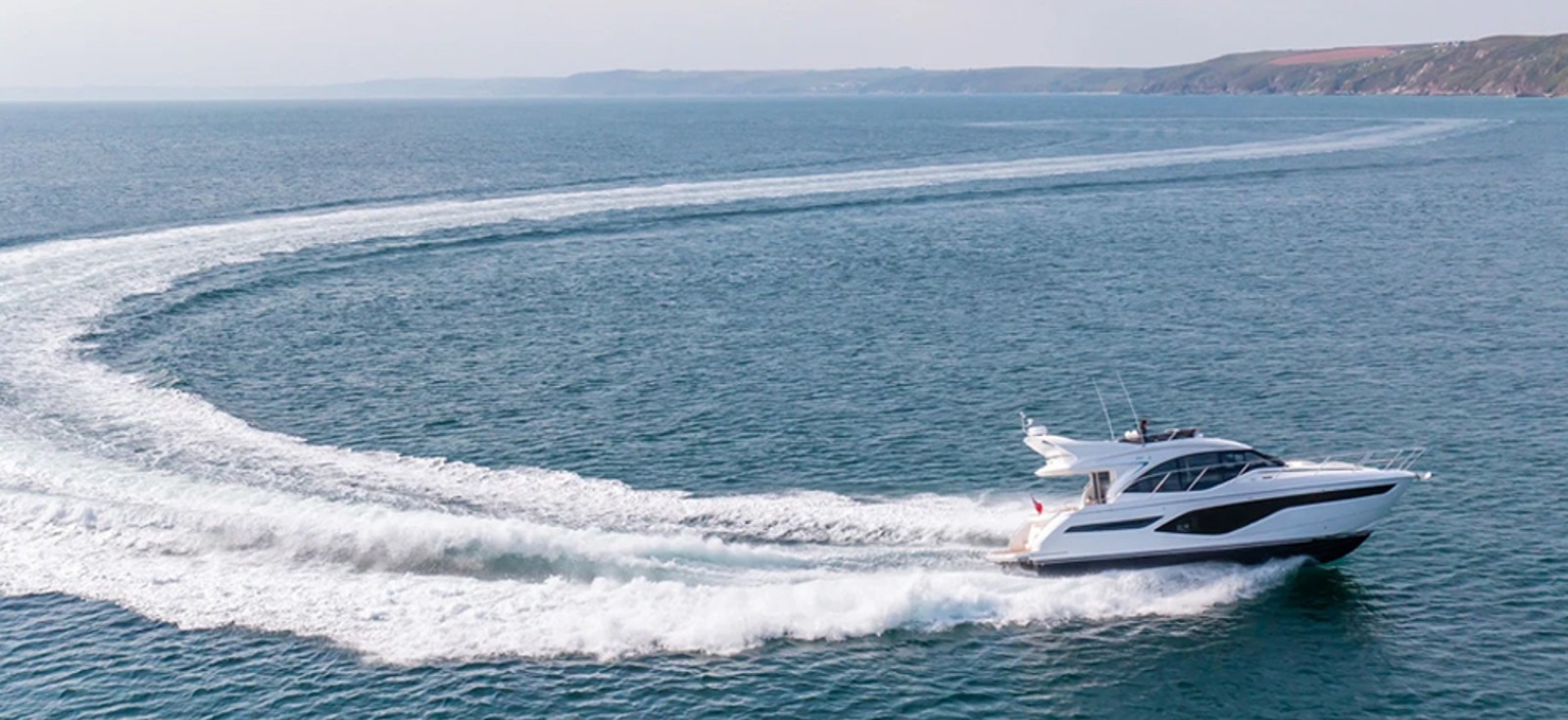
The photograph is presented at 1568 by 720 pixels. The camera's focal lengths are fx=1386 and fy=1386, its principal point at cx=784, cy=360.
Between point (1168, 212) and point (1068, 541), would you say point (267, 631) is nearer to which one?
point (1068, 541)

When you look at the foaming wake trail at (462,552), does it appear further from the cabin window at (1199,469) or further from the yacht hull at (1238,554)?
the cabin window at (1199,469)

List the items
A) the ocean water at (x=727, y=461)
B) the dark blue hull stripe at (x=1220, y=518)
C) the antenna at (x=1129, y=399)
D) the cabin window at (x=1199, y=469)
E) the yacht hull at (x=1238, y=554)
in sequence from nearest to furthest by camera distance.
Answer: the ocean water at (x=727, y=461)
the yacht hull at (x=1238, y=554)
the dark blue hull stripe at (x=1220, y=518)
the cabin window at (x=1199, y=469)
the antenna at (x=1129, y=399)

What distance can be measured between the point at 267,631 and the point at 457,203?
92257mm

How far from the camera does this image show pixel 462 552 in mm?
43156

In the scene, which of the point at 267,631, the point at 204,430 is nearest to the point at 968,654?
the point at 267,631

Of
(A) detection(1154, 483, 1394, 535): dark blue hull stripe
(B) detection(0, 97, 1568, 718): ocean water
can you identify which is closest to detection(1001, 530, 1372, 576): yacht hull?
(B) detection(0, 97, 1568, 718): ocean water

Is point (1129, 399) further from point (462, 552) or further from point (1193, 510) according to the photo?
point (462, 552)

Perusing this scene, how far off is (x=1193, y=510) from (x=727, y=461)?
17994mm

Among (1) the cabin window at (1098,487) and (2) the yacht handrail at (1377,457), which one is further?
(2) the yacht handrail at (1377,457)

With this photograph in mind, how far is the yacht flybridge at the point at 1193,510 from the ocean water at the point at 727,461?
0.83m

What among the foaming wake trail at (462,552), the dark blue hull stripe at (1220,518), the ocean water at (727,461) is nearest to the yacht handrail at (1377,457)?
the ocean water at (727,461)

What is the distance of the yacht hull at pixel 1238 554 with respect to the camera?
1698 inches

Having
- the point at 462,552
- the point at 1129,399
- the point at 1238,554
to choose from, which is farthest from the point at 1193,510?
the point at 462,552

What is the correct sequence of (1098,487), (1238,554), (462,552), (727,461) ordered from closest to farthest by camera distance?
(462,552), (1238,554), (1098,487), (727,461)
